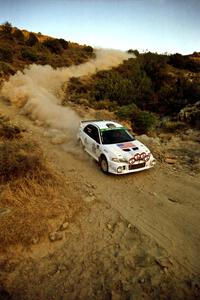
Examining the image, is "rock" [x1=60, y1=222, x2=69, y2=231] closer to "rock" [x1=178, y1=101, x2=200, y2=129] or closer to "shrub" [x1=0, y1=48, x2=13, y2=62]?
"rock" [x1=178, y1=101, x2=200, y2=129]

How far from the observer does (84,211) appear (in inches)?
283

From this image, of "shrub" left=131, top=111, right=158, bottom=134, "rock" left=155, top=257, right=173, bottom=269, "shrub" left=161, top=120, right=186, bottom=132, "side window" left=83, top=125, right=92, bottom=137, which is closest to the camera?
"rock" left=155, top=257, right=173, bottom=269

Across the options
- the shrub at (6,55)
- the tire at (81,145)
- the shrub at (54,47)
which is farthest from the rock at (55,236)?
the shrub at (54,47)

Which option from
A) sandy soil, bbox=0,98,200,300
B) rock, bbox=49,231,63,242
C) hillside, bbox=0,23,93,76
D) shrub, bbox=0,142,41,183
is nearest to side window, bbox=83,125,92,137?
sandy soil, bbox=0,98,200,300

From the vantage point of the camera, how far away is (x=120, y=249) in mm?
5914

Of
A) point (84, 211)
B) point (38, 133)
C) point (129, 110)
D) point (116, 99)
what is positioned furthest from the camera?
point (116, 99)

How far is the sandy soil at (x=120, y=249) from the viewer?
16.4 ft

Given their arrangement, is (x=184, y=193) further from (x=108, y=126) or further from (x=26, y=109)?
(x=26, y=109)

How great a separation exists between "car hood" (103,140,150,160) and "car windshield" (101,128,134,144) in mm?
297

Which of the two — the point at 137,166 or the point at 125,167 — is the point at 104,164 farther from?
the point at 137,166

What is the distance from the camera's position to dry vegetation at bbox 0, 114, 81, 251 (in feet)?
20.0

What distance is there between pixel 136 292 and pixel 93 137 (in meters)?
6.51

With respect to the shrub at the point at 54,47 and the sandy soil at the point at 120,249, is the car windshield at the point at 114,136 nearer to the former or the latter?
the sandy soil at the point at 120,249

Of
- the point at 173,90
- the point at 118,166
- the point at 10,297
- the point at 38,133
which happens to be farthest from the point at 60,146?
the point at 173,90
